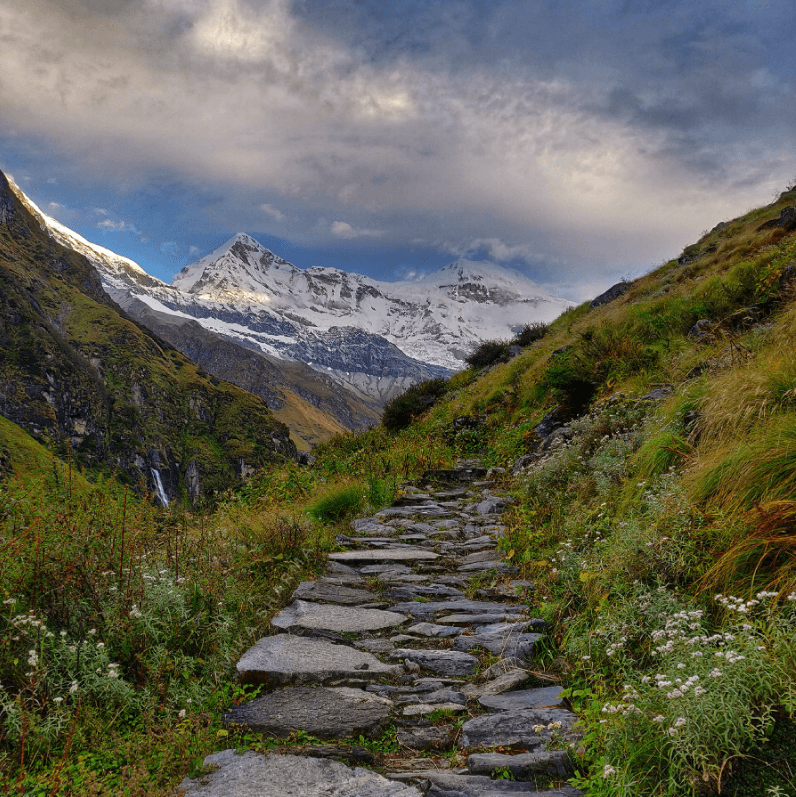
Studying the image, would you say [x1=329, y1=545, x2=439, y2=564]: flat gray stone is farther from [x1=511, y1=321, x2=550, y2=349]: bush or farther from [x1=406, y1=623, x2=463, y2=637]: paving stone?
[x1=511, y1=321, x2=550, y2=349]: bush

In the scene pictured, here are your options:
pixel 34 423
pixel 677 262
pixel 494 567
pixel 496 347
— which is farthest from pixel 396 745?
pixel 34 423

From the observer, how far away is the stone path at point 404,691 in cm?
269

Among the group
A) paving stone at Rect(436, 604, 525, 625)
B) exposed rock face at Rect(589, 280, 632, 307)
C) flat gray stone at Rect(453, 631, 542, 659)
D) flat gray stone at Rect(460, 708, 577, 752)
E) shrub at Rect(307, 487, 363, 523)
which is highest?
exposed rock face at Rect(589, 280, 632, 307)

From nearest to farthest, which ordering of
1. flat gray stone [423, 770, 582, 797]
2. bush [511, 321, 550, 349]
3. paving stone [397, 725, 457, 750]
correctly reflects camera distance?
flat gray stone [423, 770, 582, 797] < paving stone [397, 725, 457, 750] < bush [511, 321, 550, 349]

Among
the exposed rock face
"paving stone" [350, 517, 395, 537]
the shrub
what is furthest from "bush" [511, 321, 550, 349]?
"paving stone" [350, 517, 395, 537]

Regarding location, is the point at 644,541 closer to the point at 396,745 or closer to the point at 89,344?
the point at 396,745

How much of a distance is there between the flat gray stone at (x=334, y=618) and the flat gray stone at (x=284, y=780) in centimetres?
150

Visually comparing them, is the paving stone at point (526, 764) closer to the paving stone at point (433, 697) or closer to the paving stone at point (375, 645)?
the paving stone at point (433, 697)

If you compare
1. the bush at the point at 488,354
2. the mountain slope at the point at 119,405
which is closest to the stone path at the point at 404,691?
the bush at the point at 488,354

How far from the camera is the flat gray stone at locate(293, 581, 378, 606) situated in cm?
507

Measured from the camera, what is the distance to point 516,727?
3.07 metres

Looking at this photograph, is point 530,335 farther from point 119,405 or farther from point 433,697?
point 119,405

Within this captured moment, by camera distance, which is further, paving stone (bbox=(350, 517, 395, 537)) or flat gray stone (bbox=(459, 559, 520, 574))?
paving stone (bbox=(350, 517, 395, 537))

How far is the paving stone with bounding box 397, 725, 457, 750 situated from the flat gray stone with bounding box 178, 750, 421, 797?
1.35ft
